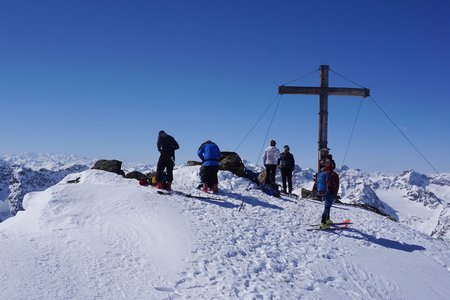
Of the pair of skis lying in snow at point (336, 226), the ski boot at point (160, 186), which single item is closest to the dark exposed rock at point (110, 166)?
the ski boot at point (160, 186)

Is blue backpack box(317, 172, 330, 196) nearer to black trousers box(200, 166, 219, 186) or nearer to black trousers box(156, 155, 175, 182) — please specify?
black trousers box(200, 166, 219, 186)

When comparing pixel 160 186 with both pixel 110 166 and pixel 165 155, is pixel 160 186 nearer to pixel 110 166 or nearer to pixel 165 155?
pixel 165 155

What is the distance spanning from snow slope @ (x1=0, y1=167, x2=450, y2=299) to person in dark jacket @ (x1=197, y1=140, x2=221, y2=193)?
1.95 meters

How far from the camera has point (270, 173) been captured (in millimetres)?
17969

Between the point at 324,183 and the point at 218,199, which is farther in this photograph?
the point at 218,199

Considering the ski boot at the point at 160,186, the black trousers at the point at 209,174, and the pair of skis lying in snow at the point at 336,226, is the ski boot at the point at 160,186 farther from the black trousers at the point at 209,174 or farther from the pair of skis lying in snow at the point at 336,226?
the pair of skis lying in snow at the point at 336,226

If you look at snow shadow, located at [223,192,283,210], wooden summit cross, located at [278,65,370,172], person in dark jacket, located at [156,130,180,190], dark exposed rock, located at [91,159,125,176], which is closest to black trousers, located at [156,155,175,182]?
person in dark jacket, located at [156,130,180,190]

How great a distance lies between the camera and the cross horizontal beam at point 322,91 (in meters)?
17.8

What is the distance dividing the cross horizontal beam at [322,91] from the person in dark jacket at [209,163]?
5.48 m

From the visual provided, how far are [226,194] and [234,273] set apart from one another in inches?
284

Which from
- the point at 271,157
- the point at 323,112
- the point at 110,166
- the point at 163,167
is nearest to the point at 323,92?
the point at 323,112

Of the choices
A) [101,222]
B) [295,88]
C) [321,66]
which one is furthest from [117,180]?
[321,66]

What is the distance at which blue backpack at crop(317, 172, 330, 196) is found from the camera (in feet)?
39.0

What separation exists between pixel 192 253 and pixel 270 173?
10.2 meters
